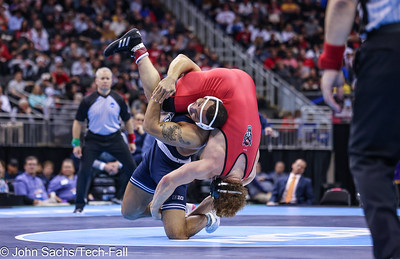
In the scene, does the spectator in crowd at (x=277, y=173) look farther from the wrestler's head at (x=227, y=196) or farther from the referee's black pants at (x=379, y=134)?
the referee's black pants at (x=379, y=134)

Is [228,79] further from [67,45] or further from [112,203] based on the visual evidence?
[67,45]

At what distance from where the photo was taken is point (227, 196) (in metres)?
4.26

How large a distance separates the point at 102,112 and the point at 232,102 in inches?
152

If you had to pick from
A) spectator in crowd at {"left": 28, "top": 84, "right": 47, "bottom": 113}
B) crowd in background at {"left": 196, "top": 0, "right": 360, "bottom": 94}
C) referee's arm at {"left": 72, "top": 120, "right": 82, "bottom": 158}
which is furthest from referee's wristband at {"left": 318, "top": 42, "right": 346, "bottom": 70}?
crowd in background at {"left": 196, "top": 0, "right": 360, "bottom": 94}

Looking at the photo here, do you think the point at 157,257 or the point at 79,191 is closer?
the point at 157,257

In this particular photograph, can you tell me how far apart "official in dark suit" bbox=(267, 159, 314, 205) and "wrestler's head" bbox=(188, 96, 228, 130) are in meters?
5.82

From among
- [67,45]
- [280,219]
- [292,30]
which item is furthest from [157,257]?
[292,30]

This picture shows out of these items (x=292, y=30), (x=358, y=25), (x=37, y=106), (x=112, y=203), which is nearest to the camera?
Answer: (x=358, y=25)

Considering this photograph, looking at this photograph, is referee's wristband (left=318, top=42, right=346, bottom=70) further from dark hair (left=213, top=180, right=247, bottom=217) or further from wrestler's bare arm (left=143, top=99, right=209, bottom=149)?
wrestler's bare arm (left=143, top=99, right=209, bottom=149)

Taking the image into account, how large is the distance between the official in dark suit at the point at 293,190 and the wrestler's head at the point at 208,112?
19.1 feet

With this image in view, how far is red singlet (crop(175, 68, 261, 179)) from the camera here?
4359 mm

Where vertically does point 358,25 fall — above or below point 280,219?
above

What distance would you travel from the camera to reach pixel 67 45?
14555 millimetres

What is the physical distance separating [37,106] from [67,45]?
333 cm
